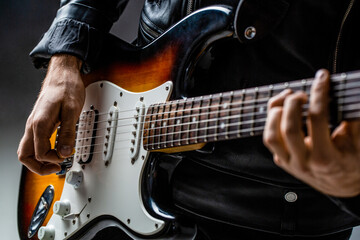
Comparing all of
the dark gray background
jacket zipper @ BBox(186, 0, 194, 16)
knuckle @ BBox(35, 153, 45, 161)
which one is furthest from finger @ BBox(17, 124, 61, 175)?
the dark gray background

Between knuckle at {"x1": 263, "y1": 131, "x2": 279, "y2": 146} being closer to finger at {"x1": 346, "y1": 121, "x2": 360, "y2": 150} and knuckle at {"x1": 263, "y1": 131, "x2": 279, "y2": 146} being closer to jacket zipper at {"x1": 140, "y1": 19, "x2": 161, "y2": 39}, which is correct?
finger at {"x1": 346, "y1": 121, "x2": 360, "y2": 150}

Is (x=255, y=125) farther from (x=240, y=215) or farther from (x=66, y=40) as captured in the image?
(x=66, y=40)

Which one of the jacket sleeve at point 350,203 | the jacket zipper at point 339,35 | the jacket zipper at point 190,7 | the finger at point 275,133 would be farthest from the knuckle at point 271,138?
the jacket zipper at point 190,7

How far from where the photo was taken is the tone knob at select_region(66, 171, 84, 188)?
0.98m

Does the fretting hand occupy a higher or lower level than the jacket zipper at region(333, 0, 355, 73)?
lower

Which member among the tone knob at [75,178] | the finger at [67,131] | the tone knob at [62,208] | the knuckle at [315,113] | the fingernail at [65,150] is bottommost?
the tone knob at [62,208]

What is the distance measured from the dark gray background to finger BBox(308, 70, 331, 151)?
152 cm

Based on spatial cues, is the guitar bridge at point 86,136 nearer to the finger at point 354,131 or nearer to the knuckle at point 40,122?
the knuckle at point 40,122

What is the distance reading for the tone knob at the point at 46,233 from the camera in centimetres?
101

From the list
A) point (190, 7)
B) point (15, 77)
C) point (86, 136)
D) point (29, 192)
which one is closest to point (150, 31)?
point (190, 7)

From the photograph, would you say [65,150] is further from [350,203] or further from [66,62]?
[350,203]

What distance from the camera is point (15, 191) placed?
Result: 71.1 inches

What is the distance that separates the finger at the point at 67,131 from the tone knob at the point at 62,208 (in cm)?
11

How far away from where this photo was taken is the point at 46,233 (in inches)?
39.9
